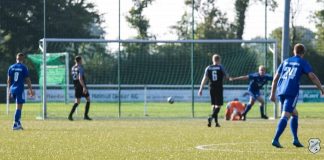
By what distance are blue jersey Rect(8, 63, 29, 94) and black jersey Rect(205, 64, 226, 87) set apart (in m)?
5.30

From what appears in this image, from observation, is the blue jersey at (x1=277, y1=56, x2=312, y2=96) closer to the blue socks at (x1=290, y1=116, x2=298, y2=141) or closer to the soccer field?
the blue socks at (x1=290, y1=116, x2=298, y2=141)

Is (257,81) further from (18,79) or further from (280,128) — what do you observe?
(280,128)

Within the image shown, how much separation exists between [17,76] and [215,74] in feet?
18.8

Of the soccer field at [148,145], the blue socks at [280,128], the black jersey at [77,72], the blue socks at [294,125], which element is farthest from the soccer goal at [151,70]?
the blue socks at [280,128]

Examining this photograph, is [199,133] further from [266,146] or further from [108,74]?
[108,74]

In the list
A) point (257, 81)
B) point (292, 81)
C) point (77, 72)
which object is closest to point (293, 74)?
point (292, 81)

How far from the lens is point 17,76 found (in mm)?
22922

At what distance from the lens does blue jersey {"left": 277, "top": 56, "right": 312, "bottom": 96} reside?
15.7 m

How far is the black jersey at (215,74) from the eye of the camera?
2447 centimetres

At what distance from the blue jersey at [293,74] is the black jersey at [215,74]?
28.0 ft

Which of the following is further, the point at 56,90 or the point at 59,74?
the point at 56,90

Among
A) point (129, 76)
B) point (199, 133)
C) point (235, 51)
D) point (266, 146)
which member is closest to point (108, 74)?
point (129, 76)

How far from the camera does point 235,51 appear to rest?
39219mm

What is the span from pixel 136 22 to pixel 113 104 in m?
6.47
